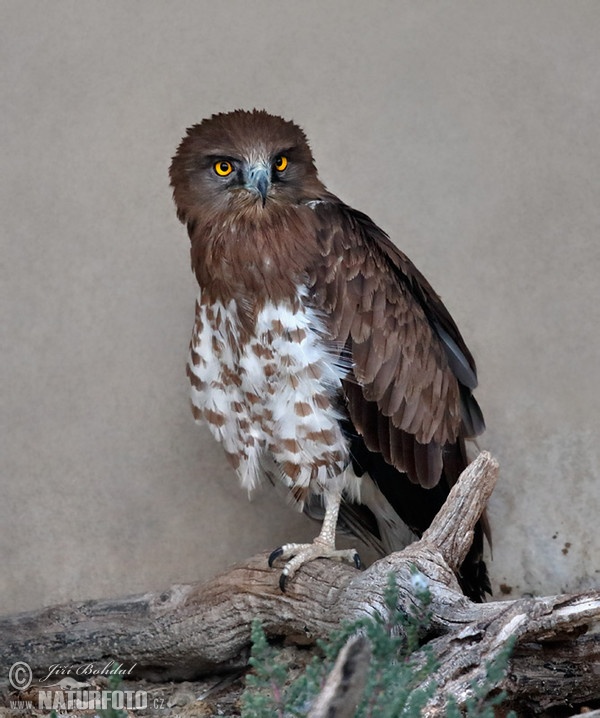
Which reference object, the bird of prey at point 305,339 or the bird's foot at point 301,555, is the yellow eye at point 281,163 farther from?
the bird's foot at point 301,555

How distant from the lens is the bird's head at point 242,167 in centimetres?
393

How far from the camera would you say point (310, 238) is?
3.91 meters

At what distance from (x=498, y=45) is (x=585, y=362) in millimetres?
1743

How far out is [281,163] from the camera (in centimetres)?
404

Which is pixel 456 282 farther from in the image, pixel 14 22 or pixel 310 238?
pixel 14 22

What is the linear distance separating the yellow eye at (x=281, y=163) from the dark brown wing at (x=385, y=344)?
234mm

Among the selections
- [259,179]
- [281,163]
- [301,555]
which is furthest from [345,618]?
[281,163]

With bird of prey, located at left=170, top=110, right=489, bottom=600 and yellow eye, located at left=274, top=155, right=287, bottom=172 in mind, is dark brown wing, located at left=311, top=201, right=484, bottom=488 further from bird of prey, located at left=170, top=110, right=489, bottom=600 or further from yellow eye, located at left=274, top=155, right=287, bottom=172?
yellow eye, located at left=274, top=155, right=287, bottom=172

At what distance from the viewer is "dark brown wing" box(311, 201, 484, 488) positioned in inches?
154

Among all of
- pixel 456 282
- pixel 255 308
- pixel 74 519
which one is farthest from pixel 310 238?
pixel 74 519

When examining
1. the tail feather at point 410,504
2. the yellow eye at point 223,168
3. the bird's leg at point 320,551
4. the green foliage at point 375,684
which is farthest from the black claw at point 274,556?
the yellow eye at point 223,168

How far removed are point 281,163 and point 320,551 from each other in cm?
164

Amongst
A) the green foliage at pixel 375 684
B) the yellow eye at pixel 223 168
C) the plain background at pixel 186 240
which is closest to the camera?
the green foliage at pixel 375 684

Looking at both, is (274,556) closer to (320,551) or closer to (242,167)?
(320,551)
